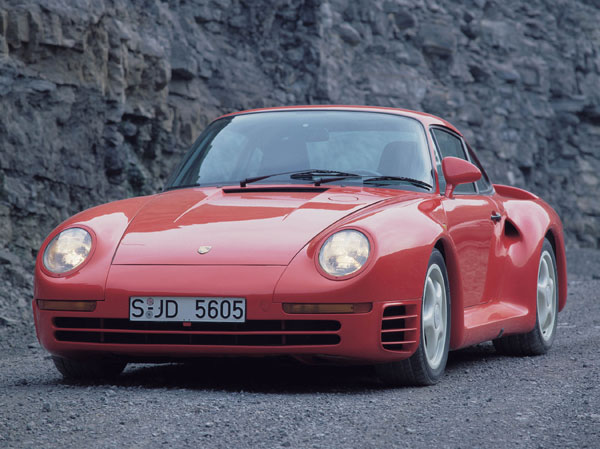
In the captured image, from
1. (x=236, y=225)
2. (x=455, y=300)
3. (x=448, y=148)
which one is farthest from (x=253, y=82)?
(x=236, y=225)

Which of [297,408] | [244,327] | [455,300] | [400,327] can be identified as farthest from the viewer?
[455,300]

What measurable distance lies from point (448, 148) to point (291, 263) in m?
2.16

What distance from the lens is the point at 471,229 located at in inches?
215

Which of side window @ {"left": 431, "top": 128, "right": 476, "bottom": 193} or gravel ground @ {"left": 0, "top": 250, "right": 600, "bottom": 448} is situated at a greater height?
side window @ {"left": 431, "top": 128, "right": 476, "bottom": 193}

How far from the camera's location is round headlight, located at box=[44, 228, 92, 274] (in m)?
4.56

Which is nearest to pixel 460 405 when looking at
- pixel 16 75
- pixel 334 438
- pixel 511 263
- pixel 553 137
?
pixel 334 438

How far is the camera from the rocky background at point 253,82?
9875 millimetres

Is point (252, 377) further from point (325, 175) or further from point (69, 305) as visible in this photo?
point (325, 175)

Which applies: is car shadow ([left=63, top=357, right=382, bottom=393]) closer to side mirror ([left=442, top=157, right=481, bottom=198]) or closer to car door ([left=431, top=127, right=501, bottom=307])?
car door ([left=431, top=127, right=501, bottom=307])

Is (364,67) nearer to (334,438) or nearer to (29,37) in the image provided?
(29,37)

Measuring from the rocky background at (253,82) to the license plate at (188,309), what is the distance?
3889mm

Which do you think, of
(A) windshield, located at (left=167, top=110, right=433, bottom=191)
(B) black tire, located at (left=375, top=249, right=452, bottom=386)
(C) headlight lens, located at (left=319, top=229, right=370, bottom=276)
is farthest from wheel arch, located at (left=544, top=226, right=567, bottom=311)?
(C) headlight lens, located at (left=319, top=229, right=370, bottom=276)

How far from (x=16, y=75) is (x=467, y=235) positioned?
19.1 ft

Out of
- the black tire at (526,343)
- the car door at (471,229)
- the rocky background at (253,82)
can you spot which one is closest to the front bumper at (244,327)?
the car door at (471,229)
